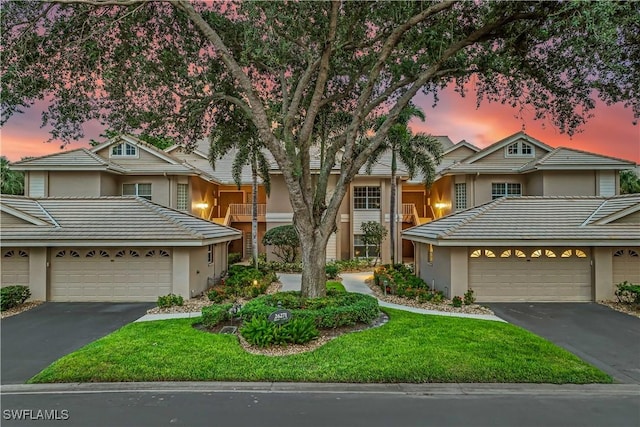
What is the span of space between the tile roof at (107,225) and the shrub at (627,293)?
1516cm

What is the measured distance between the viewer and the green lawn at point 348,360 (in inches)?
267

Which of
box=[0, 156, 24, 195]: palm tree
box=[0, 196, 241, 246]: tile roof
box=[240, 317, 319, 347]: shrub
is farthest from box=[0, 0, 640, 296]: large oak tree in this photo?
box=[0, 156, 24, 195]: palm tree

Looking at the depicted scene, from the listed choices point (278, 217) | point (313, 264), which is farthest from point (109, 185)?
point (313, 264)

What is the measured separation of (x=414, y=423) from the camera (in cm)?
534

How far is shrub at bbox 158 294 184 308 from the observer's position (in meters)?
12.2

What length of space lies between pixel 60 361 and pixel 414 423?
23.2 ft

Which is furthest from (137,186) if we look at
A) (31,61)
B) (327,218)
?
(327,218)

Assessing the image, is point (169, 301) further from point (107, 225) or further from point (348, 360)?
point (348, 360)

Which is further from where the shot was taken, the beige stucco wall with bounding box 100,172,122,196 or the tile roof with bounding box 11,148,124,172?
the beige stucco wall with bounding box 100,172,122,196

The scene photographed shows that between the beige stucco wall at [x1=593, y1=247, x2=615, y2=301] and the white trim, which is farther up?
the white trim

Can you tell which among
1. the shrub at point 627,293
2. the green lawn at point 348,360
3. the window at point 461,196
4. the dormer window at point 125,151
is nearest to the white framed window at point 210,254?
the green lawn at point 348,360

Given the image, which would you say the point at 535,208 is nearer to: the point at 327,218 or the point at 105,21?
the point at 327,218

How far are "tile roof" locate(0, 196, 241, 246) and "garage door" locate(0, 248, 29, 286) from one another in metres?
0.76

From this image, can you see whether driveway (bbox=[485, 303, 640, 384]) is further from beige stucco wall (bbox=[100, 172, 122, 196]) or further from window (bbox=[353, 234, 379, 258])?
beige stucco wall (bbox=[100, 172, 122, 196])
